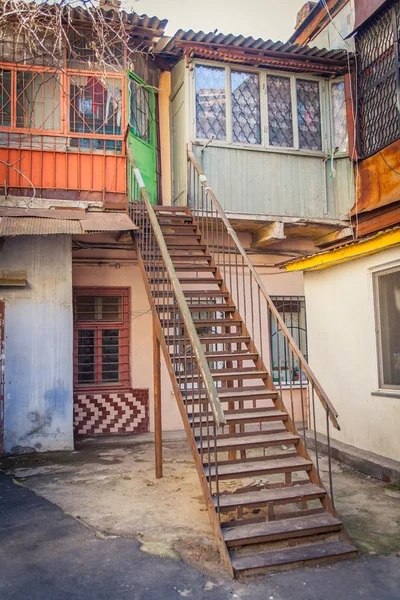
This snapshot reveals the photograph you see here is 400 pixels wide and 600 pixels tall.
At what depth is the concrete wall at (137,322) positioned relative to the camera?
9.02 metres

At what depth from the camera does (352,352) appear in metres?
7.02

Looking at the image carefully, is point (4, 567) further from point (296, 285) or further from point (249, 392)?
point (296, 285)

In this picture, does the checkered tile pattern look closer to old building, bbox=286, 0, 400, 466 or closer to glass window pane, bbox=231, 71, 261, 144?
old building, bbox=286, 0, 400, 466

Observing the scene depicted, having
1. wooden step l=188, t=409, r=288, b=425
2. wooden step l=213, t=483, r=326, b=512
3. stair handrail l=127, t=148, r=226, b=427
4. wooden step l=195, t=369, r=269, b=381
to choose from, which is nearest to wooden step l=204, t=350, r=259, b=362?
wooden step l=195, t=369, r=269, b=381

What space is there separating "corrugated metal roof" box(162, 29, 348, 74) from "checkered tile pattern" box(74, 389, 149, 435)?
603cm

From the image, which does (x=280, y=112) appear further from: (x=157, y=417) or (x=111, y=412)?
(x=111, y=412)

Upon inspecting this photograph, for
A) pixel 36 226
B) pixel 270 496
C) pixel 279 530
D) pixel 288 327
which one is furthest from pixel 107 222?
pixel 279 530

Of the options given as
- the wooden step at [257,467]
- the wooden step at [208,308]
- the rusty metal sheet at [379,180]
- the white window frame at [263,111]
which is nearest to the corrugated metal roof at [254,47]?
the white window frame at [263,111]

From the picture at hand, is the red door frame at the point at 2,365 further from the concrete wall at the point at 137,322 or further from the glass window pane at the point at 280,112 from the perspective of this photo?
the glass window pane at the point at 280,112

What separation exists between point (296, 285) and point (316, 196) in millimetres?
1901

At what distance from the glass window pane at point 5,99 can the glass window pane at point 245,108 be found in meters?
3.67

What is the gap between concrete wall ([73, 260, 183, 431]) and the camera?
902 centimetres

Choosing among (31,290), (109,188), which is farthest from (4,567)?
(109,188)

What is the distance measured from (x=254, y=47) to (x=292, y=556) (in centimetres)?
776
